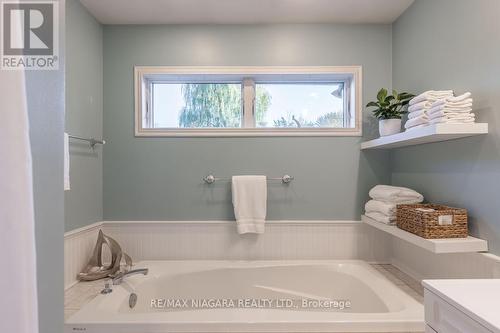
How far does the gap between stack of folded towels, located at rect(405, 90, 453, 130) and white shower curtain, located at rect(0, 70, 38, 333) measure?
5.34 feet

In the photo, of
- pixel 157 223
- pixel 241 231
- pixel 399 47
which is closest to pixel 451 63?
pixel 399 47

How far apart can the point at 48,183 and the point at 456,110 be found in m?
1.62

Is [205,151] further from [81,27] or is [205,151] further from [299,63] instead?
[81,27]

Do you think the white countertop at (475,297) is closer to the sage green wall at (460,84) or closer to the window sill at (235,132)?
the sage green wall at (460,84)

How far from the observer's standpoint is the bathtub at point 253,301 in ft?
4.25

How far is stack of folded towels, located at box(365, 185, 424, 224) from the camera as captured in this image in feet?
5.86

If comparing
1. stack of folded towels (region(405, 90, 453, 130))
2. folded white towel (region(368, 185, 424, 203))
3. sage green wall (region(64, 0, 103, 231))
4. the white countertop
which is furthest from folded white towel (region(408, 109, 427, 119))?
sage green wall (region(64, 0, 103, 231))

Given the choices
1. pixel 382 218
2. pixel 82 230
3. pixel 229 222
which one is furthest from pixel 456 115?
pixel 82 230

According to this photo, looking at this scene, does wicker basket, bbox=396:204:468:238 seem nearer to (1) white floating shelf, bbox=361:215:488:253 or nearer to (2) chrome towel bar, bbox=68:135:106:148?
(1) white floating shelf, bbox=361:215:488:253

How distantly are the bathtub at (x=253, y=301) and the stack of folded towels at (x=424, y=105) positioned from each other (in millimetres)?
941

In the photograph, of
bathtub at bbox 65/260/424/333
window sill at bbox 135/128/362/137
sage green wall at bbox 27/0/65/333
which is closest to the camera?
sage green wall at bbox 27/0/65/333

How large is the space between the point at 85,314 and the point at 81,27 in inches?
69.9

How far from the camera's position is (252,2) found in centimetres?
195

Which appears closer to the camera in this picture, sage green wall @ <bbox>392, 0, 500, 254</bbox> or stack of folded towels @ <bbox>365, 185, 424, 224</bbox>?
sage green wall @ <bbox>392, 0, 500, 254</bbox>
